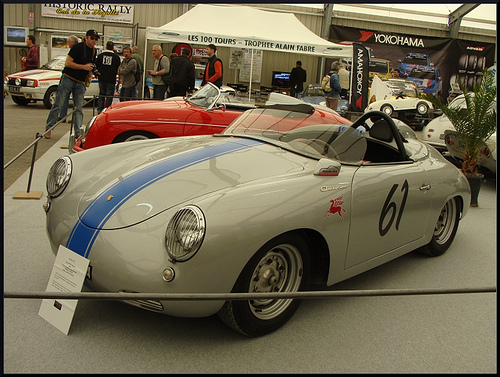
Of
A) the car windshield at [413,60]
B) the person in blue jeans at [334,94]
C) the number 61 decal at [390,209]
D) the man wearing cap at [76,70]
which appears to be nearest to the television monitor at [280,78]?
the car windshield at [413,60]

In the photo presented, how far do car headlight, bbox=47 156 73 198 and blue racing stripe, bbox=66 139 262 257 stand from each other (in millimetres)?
357

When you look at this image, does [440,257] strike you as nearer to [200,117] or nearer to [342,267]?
[342,267]

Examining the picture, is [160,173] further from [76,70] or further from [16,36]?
[16,36]

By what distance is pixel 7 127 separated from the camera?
9234 mm

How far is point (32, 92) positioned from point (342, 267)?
38.5 feet

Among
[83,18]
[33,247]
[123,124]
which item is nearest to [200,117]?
[123,124]

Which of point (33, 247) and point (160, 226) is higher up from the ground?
point (160, 226)

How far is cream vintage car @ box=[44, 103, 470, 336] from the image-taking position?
230 cm

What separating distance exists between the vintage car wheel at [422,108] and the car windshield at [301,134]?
11.5 m

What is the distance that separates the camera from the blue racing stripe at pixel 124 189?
2.50 metres

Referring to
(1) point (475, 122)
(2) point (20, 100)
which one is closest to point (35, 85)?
(2) point (20, 100)

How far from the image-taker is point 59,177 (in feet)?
9.93

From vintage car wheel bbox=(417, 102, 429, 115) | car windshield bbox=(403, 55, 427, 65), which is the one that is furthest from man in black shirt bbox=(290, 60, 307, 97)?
car windshield bbox=(403, 55, 427, 65)

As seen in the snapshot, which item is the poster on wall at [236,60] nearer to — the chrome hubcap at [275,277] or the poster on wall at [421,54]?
the poster on wall at [421,54]
